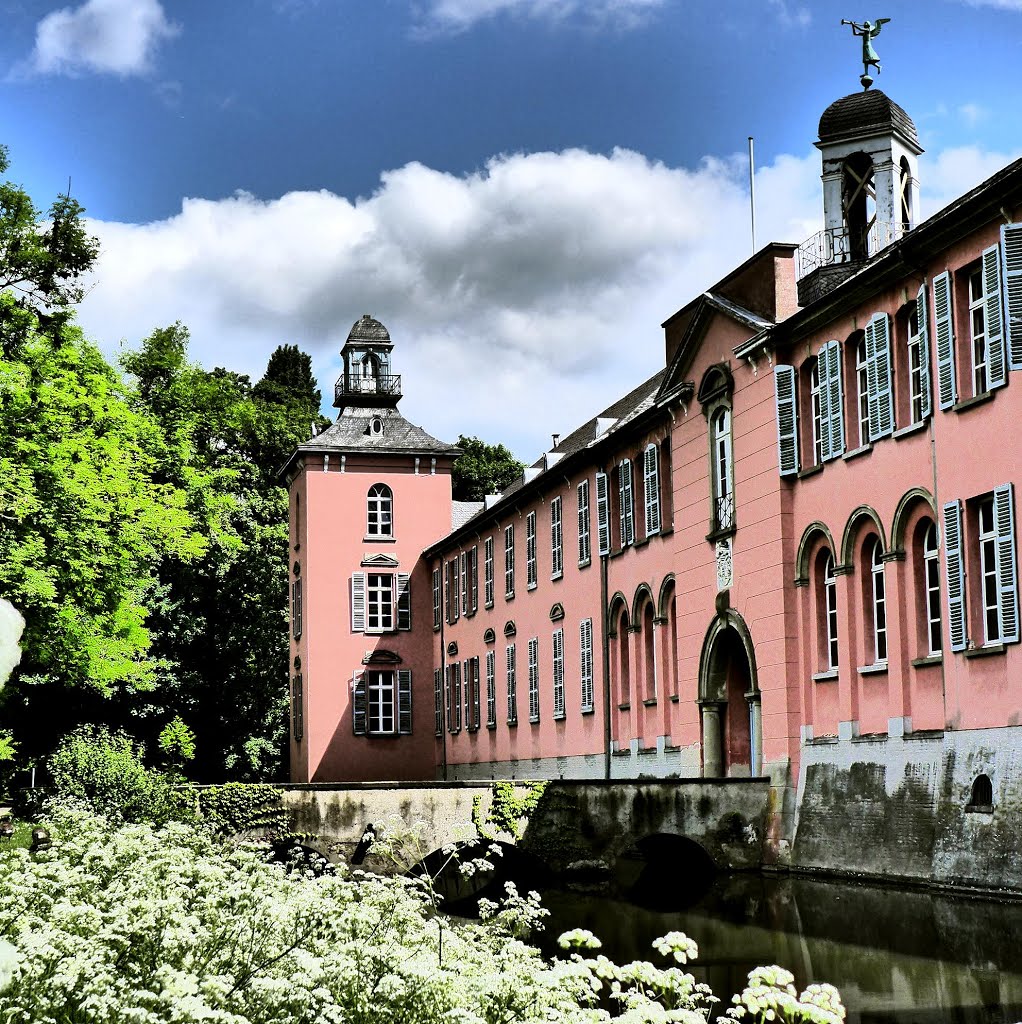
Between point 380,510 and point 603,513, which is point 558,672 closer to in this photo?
point 603,513

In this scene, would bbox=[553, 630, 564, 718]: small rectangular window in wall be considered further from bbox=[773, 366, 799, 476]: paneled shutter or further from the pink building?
bbox=[773, 366, 799, 476]: paneled shutter

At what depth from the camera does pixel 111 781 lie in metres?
26.7

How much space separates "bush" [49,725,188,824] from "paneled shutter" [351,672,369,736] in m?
19.3

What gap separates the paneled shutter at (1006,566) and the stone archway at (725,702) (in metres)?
8.14

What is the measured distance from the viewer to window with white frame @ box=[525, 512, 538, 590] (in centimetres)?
3917

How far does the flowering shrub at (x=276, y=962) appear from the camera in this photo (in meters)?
6.43

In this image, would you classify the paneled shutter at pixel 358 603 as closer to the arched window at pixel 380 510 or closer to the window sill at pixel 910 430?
the arched window at pixel 380 510

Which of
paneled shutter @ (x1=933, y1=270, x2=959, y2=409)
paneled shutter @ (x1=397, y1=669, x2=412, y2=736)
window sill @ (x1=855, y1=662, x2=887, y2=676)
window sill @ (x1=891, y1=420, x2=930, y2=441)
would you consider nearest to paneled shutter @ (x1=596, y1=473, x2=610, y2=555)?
window sill @ (x1=855, y1=662, x2=887, y2=676)

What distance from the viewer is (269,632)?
5197 cm

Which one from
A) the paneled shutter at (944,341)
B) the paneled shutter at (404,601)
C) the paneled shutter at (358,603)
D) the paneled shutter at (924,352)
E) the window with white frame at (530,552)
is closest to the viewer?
the paneled shutter at (944,341)

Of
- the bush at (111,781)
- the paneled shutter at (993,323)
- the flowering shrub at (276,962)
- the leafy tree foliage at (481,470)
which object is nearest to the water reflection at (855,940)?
the flowering shrub at (276,962)

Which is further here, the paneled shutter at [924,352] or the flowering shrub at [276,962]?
the paneled shutter at [924,352]

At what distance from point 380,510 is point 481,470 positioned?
17189mm

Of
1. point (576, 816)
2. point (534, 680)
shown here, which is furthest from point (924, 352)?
point (534, 680)
